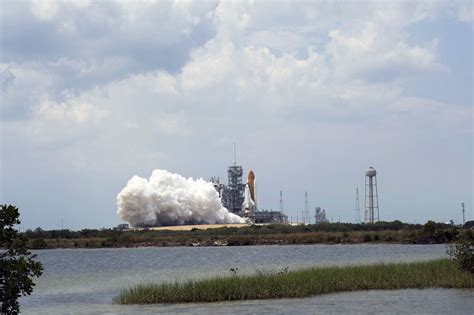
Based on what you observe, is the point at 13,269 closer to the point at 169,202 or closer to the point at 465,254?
the point at 465,254

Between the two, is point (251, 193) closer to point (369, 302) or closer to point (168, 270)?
point (168, 270)

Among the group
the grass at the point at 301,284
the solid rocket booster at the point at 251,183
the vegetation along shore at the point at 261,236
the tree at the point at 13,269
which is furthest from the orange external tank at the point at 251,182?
the tree at the point at 13,269

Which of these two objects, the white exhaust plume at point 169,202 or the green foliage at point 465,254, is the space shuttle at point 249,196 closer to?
the white exhaust plume at point 169,202

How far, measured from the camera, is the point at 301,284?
34.2 m

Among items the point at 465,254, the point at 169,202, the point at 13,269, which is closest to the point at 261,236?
the point at 169,202

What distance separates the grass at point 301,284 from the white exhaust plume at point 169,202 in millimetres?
106731

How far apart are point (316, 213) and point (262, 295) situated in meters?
167

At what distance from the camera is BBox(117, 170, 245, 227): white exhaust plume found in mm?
141875

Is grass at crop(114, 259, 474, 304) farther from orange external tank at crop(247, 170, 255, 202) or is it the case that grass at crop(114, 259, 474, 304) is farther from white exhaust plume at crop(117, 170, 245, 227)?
orange external tank at crop(247, 170, 255, 202)

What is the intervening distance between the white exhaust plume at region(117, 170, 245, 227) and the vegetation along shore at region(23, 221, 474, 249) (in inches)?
461

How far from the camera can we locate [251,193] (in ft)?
554

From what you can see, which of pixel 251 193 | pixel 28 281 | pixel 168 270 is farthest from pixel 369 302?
pixel 251 193

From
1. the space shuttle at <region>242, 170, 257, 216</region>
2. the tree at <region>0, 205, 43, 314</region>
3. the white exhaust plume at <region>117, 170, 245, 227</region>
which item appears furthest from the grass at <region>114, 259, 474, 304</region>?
the space shuttle at <region>242, 170, 257, 216</region>

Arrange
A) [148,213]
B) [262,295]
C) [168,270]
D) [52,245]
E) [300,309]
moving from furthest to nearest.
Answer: [148,213]
[52,245]
[168,270]
[262,295]
[300,309]
